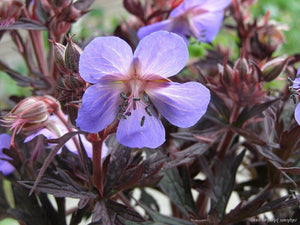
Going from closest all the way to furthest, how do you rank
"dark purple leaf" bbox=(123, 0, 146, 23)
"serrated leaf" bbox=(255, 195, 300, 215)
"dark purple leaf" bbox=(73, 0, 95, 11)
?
1. "serrated leaf" bbox=(255, 195, 300, 215)
2. "dark purple leaf" bbox=(73, 0, 95, 11)
3. "dark purple leaf" bbox=(123, 0, 146, 23)

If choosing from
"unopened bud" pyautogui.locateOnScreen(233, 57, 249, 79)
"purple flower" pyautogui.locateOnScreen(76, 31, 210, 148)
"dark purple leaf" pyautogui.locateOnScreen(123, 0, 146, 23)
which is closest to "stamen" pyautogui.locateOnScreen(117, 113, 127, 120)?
"purple flower" pyautogui.locateOnScreen(76, 31, 210, 148)

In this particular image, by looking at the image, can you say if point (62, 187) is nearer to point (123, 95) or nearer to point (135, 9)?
point (123, 95)

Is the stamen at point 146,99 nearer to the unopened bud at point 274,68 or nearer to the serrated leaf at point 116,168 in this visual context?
the serrated leaf at point 116,168

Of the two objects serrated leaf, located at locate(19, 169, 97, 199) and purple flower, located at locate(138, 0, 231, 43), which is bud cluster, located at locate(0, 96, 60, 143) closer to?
serrated leaf, located at locate(19, 169, 97, 199)

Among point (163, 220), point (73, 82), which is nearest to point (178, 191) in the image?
point (163, 220)

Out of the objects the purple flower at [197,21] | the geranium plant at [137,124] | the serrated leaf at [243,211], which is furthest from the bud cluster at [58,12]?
the serrated leaf at [243,211]

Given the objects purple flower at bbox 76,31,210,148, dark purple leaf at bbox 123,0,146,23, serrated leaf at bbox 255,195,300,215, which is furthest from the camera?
dark purple leaf at bbox 123,0,146,23

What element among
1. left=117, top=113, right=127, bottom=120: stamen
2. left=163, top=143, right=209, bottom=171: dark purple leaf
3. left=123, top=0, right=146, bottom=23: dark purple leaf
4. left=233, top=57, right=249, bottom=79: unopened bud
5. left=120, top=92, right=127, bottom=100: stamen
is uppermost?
left=120, top=92, right=127, bottom=100: stamen

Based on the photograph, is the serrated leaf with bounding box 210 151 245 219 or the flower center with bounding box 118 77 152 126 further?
the serrated leaf with bounding box 210 151 245 219
